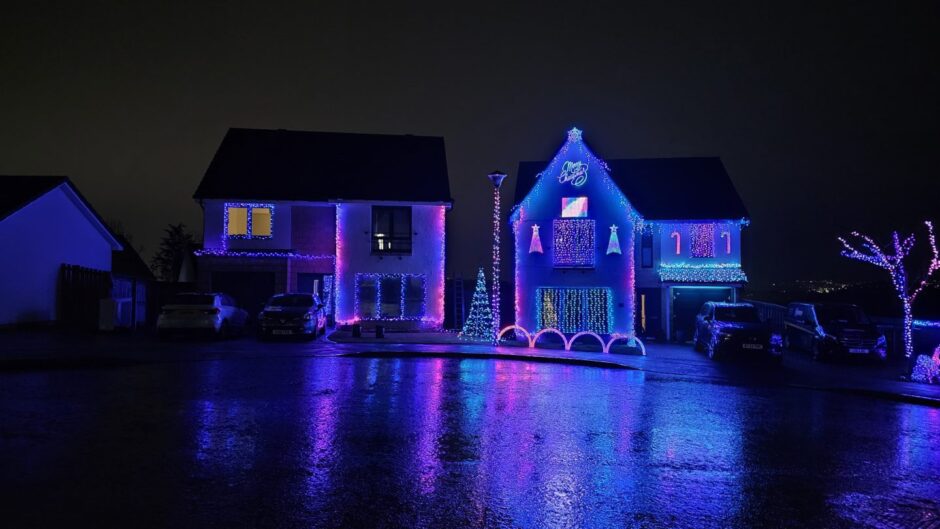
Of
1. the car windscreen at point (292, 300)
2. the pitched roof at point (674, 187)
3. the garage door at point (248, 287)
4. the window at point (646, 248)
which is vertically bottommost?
the car windscreen at point (292, 300)

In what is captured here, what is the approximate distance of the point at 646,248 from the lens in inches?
1094

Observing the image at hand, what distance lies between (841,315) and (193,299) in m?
21.8

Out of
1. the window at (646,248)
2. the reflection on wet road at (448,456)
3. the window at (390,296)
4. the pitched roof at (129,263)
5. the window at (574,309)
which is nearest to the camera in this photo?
the reflection on wet road at (448,456)

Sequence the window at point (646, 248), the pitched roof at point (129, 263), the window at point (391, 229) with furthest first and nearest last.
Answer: the pitched roof at point (129, 263)
the window at point (391, 229)
the window at point (646, 248)

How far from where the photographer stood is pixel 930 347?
21438mm

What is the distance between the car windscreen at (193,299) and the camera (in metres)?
21.8

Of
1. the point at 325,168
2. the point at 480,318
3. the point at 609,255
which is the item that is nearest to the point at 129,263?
the point at 325,168

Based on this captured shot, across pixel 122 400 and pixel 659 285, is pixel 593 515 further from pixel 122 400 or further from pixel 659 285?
pixel 659 285

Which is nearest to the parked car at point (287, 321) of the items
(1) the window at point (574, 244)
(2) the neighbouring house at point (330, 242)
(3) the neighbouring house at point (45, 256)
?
(2) the neighbouring house at point (330, 242)

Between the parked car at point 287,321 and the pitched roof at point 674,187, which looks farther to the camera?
the pitched roof at point 674,187

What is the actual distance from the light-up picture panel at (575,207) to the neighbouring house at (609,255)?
0.04 meters

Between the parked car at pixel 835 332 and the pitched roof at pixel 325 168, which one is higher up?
the pitched roof at pixel 325 168

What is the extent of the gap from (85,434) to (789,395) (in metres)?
12.3

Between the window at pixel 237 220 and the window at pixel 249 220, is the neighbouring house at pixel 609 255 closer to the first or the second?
the window at pixel 249 220
